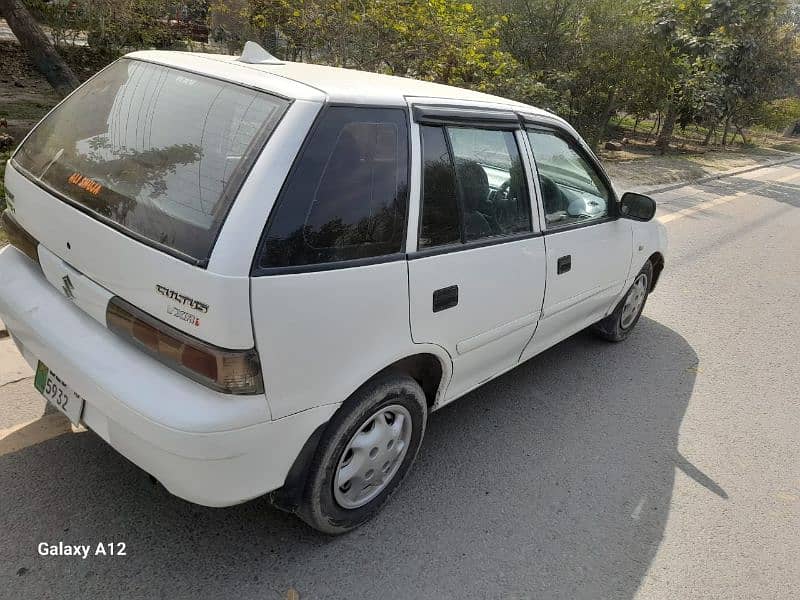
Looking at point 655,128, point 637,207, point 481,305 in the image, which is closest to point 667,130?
point 655,128

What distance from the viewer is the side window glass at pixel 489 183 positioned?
256 centimetres

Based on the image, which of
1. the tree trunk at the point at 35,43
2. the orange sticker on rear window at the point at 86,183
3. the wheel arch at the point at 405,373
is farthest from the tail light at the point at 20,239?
the tree trunk at the point at 35,43

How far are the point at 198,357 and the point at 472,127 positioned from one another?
1.59 metres

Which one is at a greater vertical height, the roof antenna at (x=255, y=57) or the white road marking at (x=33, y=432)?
the roof antenna at (x=255, y=57)

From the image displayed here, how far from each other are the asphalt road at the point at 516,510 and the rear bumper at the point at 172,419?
0.48 metres

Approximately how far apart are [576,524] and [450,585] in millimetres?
737

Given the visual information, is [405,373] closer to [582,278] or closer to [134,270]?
[134,270]

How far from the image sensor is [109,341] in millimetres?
2035

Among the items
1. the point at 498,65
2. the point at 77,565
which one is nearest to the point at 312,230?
the point at 77,565

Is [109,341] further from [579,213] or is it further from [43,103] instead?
[43,103]

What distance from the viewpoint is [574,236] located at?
321 centimetres

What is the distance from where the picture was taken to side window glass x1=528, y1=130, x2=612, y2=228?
306 cm

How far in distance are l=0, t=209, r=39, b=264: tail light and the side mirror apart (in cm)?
319

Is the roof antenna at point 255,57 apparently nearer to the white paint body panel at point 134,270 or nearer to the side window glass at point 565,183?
the white paint body panel at point 134,270
